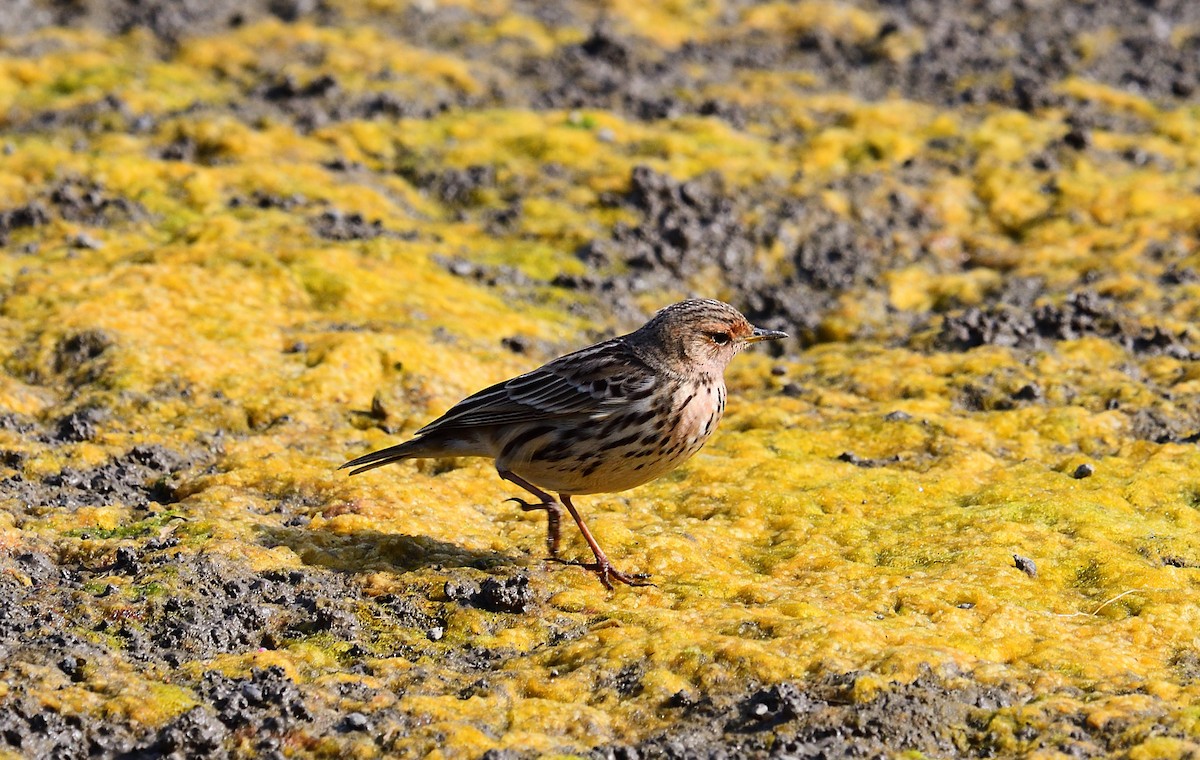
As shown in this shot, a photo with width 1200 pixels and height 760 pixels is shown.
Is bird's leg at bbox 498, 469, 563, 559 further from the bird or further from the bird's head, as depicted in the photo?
the bird's head

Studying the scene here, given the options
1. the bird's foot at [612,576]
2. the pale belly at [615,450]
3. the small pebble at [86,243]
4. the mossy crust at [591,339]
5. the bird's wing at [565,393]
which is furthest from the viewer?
the small pebble at [86,243]

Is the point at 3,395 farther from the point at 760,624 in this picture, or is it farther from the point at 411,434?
the point at 760,624

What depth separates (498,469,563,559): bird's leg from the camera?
7352mm

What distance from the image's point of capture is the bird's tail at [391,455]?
293 inches

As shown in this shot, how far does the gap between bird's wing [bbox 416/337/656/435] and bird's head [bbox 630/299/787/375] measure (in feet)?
0.53

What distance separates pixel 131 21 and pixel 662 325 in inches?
358

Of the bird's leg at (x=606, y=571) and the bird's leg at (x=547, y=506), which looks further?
the bird's leg at (x=547, y=506)

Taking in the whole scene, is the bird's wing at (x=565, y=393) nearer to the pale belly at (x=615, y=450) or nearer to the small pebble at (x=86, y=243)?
the pale belly at (x=615, y=450)

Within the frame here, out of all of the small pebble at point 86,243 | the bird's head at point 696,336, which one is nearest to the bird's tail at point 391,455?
the bird's head at point 696,336

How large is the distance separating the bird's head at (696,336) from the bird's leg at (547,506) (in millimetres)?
974

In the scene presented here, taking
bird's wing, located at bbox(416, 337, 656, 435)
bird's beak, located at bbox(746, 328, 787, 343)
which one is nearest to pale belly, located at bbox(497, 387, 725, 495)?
bird's wing, located at bbox(416, 337, 656, 435)

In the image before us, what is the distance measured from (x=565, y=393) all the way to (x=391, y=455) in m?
0.99

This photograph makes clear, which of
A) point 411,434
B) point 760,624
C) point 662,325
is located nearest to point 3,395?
point 411,434

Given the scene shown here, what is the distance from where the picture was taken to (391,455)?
24.4ft
